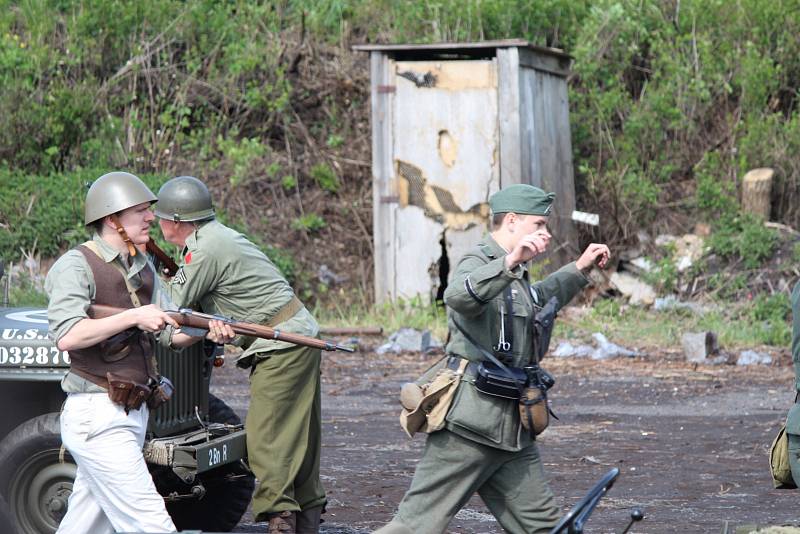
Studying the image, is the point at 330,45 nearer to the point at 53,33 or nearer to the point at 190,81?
the point at 190,81

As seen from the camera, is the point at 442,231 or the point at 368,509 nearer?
the point at 368,509

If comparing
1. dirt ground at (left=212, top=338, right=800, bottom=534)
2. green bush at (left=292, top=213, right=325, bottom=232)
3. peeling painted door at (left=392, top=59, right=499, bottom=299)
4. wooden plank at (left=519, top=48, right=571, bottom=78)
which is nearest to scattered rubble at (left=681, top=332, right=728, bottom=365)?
dirt ground at (left=212, top=338, right=800, bottom=534)

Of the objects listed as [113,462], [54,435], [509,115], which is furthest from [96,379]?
[509,115]

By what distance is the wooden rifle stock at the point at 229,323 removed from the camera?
16.9 ft

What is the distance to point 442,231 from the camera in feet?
48.7

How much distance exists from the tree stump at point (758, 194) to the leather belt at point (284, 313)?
407 inches

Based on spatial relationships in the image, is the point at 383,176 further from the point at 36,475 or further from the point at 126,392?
the point at 126,392

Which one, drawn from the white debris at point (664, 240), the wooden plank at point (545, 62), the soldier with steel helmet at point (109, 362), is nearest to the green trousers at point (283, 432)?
the soldier with steel helmet at point (109, 362)

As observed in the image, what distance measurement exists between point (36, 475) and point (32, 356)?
583 millimetres

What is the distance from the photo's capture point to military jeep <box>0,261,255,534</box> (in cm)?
622

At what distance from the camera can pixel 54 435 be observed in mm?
6203

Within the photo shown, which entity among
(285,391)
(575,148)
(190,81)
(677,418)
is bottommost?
(677,418)

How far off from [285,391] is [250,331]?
772mm

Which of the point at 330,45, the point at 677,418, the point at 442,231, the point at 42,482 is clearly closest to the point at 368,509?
the point at 42,482
